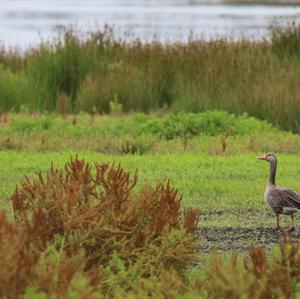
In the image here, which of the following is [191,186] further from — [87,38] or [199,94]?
[87,38]

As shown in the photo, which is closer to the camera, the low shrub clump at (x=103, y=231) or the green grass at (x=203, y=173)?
the low shrub clump at (x=103, y=231)

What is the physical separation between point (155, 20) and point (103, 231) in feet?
121

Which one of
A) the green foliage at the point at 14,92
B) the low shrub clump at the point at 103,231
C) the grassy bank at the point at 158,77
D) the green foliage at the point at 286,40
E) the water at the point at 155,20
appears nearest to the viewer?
the low shrub clump at the point at 103,231

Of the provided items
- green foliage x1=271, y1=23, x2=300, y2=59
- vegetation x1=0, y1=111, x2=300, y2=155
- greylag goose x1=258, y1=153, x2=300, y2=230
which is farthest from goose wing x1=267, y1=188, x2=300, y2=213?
green foliage x1=271, y1=23, x2=300, y2=59

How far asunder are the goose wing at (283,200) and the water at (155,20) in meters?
21.1

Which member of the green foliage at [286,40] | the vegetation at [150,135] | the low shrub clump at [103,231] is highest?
the low shrub clump at [103,231]

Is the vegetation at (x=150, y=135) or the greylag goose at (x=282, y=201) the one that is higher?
the greylag goose at (x=282, y=201)

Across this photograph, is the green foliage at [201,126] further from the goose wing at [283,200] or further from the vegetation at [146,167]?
the goose wing at [283,200]

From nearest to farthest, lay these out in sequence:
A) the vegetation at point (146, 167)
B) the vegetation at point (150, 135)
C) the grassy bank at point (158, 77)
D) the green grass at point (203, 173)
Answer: the vegetation at point (146, 167) → the green grass at point (203, 173) → the vegetation at point (150, 135) → the grassy bank at point (158, 77)

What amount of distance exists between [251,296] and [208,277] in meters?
0.33

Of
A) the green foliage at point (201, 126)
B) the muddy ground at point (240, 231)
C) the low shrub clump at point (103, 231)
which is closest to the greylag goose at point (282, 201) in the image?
the muddy ground at point (240, 231)

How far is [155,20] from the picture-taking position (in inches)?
1660

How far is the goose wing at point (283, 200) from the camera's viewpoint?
881cm

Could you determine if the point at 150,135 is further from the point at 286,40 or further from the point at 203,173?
the point at 286,40
